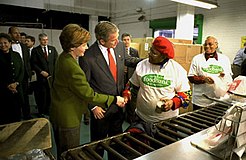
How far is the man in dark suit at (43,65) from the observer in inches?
148

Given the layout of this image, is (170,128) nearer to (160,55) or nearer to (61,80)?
(160,55)

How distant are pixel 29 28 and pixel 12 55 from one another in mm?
5007

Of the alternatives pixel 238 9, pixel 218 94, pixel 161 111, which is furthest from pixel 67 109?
pixel 238 9

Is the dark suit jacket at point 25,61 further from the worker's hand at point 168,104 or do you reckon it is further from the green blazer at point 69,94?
the worker's hand at point 168,104

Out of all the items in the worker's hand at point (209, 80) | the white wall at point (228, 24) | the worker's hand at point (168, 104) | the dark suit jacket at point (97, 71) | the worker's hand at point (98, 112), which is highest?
the white wall at point (228, 24)

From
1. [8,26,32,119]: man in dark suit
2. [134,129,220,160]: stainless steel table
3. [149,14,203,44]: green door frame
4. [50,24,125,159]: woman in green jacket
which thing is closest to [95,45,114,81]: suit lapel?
[50,24,125,159]: woman in green jacket

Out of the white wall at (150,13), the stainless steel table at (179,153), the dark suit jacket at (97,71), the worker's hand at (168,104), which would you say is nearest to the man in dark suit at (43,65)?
the dark suit jacket at (97,71)

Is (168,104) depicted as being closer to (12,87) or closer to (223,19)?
(12,87)

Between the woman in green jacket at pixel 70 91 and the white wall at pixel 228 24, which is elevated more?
the white wall at pixel 228 24

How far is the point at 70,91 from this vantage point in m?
1.48

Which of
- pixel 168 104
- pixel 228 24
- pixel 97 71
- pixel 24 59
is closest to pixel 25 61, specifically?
pixel 24 59

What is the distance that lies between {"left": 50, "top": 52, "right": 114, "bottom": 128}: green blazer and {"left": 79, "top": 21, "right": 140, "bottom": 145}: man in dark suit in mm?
210

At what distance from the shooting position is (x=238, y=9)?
5.07 meters

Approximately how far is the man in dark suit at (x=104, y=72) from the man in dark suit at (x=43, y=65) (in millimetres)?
2225
